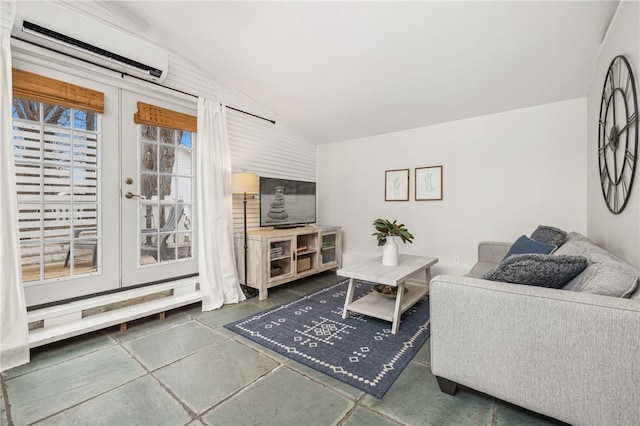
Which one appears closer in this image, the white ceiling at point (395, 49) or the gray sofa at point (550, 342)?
the gray sofa at point (550, 342)

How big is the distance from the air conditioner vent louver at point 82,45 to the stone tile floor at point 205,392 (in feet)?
7.84

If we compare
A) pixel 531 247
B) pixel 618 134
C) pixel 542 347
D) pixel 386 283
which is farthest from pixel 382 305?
pixel 618 134

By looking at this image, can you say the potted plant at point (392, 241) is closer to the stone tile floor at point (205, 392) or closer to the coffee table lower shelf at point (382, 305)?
the coffee table lower shelf at point (382, 305)

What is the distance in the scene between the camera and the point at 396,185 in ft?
13.3

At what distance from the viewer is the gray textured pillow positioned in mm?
1312

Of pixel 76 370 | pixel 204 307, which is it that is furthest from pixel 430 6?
pixel 76 370

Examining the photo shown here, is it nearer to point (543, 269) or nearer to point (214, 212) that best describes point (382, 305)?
point (543, 269)

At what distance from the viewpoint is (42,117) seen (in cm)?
216

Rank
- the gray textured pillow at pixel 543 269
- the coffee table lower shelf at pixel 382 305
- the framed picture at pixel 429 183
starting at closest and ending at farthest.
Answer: the gray textured pillow at pixel 543 269
the coffee table lower shelf at pixel 382 305
the framed picture at pixel 429 183

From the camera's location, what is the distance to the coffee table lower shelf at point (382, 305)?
2.36 meters

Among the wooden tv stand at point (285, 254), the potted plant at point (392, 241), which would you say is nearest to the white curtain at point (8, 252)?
the wooden tv stand at point (285, 254)

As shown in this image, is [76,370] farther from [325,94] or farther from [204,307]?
[325,94]

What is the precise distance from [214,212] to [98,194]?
3.37 ft

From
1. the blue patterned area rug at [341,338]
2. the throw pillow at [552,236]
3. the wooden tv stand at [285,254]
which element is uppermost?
the throw pillow at [552,236]
